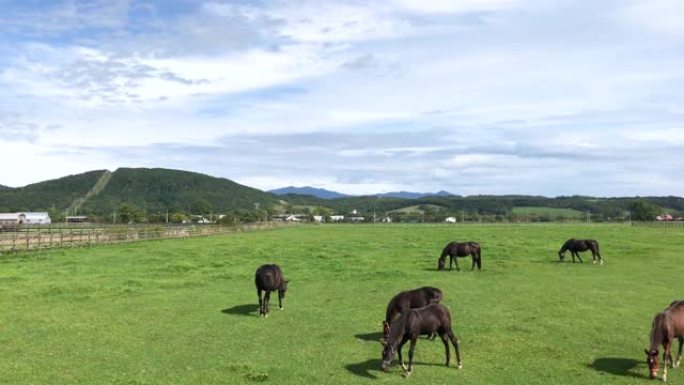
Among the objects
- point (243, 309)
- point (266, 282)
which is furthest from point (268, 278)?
point (243, 309)

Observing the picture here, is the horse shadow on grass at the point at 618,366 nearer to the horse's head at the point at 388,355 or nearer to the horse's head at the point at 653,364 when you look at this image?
the horse's head at the point at 653,364

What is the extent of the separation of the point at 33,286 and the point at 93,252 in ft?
63.6

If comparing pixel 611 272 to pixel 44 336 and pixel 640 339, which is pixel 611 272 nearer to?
pixel 640 339

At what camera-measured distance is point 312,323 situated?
16703 mm

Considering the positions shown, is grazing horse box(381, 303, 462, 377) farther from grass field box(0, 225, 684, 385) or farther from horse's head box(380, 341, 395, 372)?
grass field box(0, 225, 684, 385)

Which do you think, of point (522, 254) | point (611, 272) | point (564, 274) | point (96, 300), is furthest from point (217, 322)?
point (522, 254)

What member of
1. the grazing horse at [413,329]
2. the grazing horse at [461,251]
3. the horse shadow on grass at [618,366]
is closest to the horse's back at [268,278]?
the grazing horse at [413,329]

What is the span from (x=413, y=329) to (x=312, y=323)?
5.53 meters

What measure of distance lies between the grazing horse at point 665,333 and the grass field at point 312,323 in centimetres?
40

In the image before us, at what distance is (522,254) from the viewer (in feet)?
126

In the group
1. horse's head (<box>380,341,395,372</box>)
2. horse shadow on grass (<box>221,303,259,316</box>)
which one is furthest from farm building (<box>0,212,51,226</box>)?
horse's head (<box>380,341,395,372</box>)

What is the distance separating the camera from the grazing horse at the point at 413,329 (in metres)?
11.7

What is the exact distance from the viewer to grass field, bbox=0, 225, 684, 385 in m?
12.0

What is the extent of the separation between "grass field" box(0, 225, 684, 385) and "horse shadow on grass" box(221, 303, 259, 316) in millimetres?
65
